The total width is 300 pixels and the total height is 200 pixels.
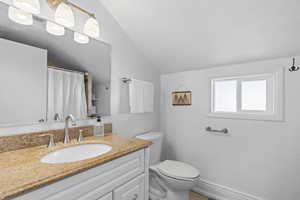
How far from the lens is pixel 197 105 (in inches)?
77.2

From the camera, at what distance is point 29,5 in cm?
98

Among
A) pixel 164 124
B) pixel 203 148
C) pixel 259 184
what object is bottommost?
pixel 259 184

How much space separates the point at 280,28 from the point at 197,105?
1.11m

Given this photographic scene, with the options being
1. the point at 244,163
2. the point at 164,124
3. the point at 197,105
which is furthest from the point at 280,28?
the point at 164,124

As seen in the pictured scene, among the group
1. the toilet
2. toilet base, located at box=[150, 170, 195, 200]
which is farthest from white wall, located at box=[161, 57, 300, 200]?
toilet base, located at box=[150, 170, 195, 200]

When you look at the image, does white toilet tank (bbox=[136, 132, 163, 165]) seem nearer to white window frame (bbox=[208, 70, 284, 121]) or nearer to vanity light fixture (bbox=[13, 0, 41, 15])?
white window frame (bbox=[208, 70, 284, 121])

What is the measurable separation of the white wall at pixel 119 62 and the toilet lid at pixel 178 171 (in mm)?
554

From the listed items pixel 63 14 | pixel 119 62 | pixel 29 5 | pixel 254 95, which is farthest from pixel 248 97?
pixel 29 5

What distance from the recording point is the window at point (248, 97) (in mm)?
1484

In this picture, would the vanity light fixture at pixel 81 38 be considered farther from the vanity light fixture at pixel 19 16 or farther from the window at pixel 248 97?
the window at pixel 248 97

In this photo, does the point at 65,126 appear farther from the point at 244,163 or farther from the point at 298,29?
the point at 298,29

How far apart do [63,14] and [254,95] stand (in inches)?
82.8

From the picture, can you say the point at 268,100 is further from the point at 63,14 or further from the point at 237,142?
the point at 63,14

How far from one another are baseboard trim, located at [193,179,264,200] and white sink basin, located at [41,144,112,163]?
150 centimetres
